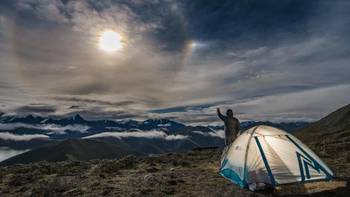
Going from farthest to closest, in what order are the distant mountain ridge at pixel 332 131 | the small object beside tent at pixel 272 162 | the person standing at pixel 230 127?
the distant mountain ridge at pixel 332 131 → the person standing at pixel 230 127 → the small object beside tent at pixel 272 162

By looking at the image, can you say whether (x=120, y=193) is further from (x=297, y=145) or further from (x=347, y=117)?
(x=347, y=117)

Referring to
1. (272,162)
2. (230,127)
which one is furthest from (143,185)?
(230,127)

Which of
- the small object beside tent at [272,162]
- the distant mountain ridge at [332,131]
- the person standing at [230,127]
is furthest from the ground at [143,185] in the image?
the distant mountain ridge at [332,131]

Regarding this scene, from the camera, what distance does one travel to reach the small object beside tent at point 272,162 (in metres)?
13.0

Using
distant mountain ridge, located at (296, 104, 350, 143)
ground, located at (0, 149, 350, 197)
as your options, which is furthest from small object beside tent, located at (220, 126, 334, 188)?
distant mountain ridge, located at (296, 104, 350, 143)

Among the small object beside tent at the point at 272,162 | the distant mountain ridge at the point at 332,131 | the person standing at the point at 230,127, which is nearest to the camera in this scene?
the small object beside tent at the point at 272,162

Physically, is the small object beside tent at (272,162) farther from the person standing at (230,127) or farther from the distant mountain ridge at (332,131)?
the distant mountain ridge at (332,131)

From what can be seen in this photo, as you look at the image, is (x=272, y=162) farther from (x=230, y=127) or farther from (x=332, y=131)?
(x=332, y=131)

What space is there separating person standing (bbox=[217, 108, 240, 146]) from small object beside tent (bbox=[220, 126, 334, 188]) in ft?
16.2

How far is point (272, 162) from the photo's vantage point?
13.3 meters

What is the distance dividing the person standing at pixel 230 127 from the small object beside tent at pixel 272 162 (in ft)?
16.2

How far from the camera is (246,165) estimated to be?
13.8 meters

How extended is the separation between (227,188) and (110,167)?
1123cm

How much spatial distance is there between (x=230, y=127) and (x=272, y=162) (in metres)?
7.00
